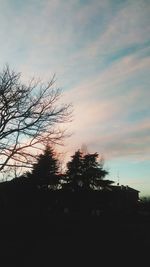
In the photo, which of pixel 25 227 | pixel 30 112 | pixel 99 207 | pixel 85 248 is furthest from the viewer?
pixel 99 207

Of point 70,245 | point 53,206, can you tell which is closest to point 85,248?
point 70,245

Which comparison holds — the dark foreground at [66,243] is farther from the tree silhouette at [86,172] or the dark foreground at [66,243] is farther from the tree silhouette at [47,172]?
the tree silhouette at [86,172]

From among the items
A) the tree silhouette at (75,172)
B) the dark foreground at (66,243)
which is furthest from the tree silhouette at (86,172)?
the dark foreground at (66,243)

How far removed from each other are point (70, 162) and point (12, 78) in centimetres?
3563

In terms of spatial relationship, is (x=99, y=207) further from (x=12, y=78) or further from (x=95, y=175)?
(x=12, y=78)

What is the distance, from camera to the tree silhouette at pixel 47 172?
140ft

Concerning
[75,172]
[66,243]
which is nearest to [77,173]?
[75,172]

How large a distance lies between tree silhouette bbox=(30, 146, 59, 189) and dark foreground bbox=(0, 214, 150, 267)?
619 inches

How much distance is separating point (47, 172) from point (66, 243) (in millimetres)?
27976

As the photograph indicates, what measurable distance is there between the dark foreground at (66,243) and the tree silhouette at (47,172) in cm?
1572

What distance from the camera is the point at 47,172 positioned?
45594 mm

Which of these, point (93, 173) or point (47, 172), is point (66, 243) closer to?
point (47, 172)

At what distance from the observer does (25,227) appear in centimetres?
2231

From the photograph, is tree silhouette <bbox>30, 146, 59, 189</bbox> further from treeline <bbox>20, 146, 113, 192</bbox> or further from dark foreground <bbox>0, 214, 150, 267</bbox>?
dark foreground <bbox>0, 214, 150, 267</bbox>
